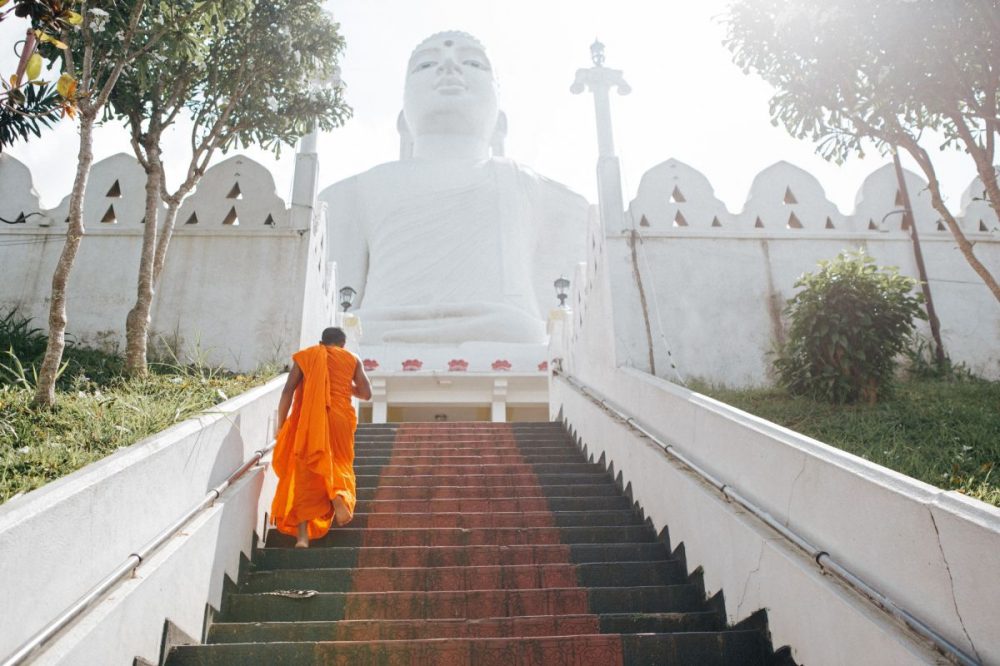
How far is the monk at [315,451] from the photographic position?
4.19 m

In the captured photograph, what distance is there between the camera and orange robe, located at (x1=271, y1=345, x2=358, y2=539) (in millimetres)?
4191

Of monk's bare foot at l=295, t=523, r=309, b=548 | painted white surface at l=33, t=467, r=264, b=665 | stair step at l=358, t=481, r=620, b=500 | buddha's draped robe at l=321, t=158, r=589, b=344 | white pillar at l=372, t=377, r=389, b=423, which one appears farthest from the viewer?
buddha's draped robe at l=321, t=158, r=589, b=344

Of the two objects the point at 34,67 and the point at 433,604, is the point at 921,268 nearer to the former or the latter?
the point at 433,604

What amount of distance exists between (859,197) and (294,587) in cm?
735

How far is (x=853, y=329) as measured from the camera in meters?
5.54

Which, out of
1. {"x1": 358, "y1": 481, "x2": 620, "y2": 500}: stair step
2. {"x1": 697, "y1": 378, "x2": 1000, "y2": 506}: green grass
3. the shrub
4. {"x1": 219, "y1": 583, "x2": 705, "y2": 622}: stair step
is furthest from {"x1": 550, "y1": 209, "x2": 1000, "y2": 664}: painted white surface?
the shrub

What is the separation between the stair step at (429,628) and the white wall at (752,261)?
148 inches

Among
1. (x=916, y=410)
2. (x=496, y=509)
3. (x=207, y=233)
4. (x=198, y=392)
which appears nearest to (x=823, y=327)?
(x=916, y=410)

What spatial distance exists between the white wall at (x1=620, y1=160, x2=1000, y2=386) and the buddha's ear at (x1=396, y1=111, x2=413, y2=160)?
1253 cm

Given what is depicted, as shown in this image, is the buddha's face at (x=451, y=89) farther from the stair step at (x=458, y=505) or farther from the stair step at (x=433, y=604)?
the stair step at (x=433, y=604)

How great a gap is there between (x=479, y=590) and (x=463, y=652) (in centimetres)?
77

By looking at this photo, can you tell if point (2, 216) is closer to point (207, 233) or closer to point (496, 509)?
point (207, 233)

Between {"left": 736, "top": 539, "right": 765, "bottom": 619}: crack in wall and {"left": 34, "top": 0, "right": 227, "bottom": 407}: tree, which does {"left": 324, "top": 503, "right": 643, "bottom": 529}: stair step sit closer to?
{"left": 736, "top": 539, "right": 765, "bottom": 619}: crack in wall

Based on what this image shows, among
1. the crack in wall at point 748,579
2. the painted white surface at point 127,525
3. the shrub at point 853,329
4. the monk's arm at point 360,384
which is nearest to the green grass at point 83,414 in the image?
the painted white surface at point 127,525
